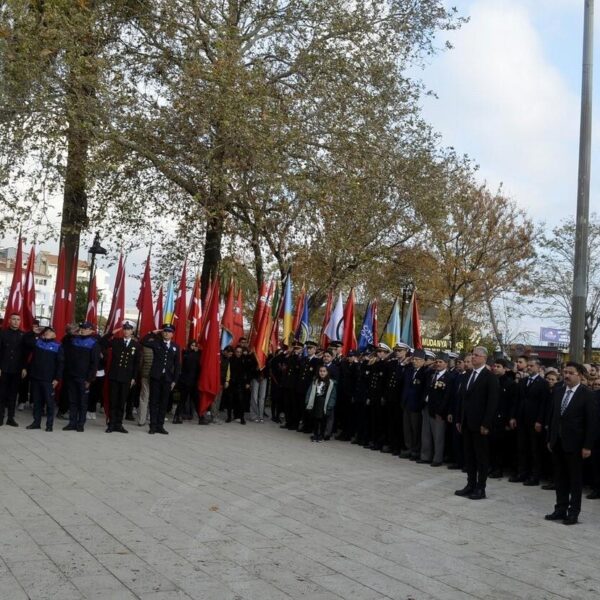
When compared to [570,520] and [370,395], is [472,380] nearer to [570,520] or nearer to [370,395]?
[570,520]

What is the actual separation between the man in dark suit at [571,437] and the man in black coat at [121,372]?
8490 mm

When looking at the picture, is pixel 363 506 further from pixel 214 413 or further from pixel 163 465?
pixel 214 413

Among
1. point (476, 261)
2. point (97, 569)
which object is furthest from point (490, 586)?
point (476, 261)

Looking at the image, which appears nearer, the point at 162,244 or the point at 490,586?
the point at 490,586

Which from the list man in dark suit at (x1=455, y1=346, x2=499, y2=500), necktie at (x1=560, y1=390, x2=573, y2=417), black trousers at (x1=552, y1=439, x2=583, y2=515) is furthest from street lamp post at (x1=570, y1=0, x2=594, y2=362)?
black trousers at (x1=552, y1=439, x2=583, y2=515)

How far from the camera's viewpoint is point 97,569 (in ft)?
19.4

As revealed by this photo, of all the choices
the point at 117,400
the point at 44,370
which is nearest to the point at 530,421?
the point at 117,400

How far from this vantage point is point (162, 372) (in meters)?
15.5

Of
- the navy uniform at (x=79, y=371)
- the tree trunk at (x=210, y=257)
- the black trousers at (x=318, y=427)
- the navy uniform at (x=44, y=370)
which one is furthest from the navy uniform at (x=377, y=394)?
the tree trunk at (x=210, y=257)

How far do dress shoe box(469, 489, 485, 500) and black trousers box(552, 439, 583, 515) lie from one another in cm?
128

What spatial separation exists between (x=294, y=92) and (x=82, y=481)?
13518 mm

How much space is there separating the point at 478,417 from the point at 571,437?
1.42 meters

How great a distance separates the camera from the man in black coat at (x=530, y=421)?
1204 cm

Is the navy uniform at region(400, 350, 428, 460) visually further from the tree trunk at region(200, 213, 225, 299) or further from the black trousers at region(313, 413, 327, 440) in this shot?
the tree trunk at region(200, 213, 225, 299)
